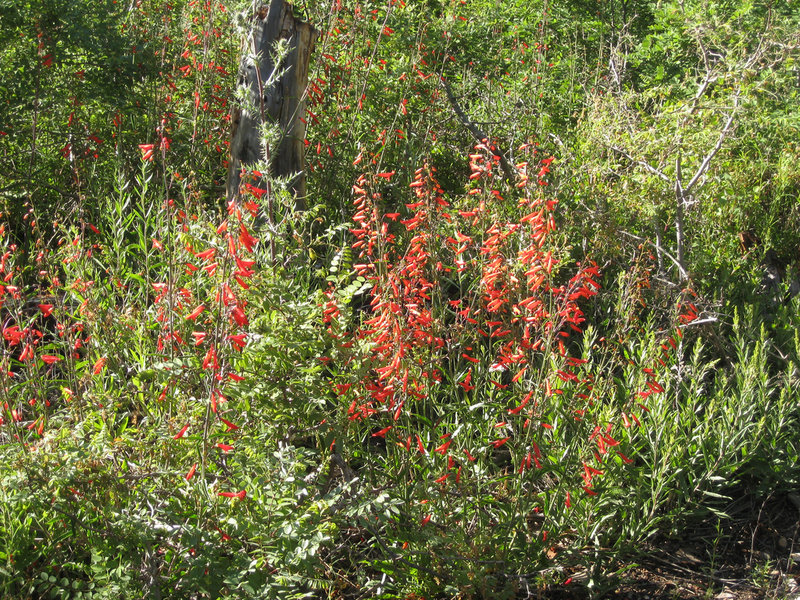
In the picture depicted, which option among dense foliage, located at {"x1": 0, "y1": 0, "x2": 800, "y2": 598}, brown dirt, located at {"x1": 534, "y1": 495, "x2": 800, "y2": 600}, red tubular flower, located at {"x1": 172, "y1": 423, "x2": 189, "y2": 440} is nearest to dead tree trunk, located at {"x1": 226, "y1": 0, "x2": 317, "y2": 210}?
dense foliage, located at {"x1": 0, "y1": 0, "x2": 800, "y2": 598}

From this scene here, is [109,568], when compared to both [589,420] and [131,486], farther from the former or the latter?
[589,420]

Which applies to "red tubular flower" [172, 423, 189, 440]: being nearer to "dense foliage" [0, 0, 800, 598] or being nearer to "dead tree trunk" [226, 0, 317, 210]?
"dense foliage" [0, 0, 800, 598]

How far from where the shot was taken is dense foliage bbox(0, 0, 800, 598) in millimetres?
2342

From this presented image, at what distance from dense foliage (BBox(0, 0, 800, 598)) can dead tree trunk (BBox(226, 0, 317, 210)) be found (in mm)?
139

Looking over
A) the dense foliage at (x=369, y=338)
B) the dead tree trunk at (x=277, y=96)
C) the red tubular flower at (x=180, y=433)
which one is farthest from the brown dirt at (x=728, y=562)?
the dead tree trunk at (x=277, y=96)

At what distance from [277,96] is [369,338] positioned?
2054 mm

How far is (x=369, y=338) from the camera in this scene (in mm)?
2723

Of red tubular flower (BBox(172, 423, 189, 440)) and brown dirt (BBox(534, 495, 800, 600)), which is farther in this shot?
brown dirt (BBox(534, 495, 800, 600))

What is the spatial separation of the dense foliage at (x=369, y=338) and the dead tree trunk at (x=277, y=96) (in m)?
0.14

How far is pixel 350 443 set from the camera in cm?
289

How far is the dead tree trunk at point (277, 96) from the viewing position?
4.23 meters

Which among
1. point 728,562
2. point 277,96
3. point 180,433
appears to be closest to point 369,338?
point 180,433

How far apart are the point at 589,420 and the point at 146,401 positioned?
1.77 metres

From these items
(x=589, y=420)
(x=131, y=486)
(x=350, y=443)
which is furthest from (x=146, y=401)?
(x=589, y=420)
